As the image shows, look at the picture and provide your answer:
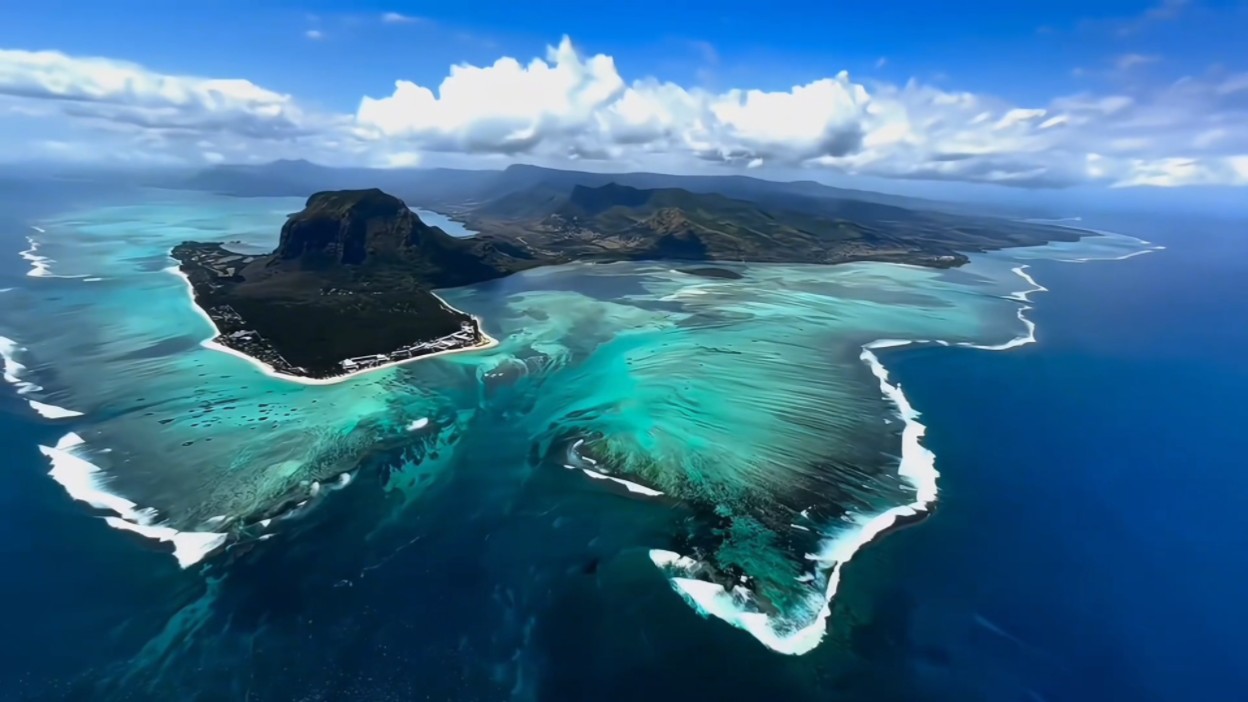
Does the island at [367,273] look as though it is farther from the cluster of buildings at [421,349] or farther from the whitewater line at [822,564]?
the whitewater line at [822,564]

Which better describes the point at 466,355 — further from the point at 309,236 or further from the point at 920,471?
the point at 309,236

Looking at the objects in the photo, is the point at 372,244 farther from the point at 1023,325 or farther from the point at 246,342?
the point at 1023,325

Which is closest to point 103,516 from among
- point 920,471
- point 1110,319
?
point 920,471

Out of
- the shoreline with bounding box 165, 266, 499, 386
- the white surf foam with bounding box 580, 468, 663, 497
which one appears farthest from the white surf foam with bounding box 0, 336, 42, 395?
the white surf foam with bounding box 580, 468, 663, 497

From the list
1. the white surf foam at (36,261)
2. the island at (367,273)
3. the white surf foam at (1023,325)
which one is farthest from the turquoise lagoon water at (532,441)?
the white surf foam at (36,261)

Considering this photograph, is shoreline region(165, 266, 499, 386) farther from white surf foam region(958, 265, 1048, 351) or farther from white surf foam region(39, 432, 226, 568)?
white surf foam region(958, 265, 1048, 351)

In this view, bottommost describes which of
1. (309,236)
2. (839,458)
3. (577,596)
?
(577,596)
